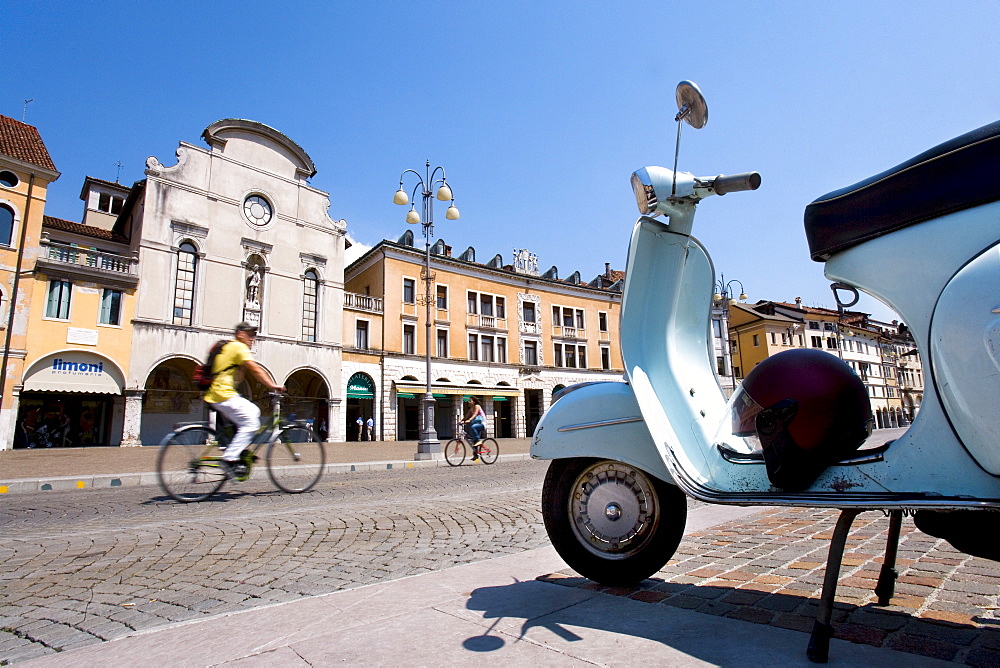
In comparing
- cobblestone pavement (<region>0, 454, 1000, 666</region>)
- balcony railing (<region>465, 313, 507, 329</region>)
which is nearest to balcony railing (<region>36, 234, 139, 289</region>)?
balcony railing (<region>465, 313, 507, 329</region>)

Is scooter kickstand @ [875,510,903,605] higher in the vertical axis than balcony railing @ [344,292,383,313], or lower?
lower

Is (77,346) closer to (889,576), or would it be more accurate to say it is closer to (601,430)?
Answer: (601,430)

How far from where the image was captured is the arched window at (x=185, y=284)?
83.1ft

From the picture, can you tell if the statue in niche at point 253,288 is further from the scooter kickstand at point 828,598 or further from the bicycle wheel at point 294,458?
the scooter kickstand at point 828,598

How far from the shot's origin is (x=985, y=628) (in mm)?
1938

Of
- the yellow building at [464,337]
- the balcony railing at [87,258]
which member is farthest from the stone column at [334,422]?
the balcony railing at [87,258]

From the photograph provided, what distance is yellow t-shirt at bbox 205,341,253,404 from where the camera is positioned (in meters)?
5.75

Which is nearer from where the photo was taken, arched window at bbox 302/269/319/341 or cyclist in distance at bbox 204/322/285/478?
cyclist in distance at bbox 204/322/285/478

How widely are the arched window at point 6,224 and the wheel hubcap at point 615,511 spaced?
1092 inches

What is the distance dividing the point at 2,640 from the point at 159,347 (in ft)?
83.5

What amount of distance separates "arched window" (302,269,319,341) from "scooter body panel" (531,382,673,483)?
28.0 m

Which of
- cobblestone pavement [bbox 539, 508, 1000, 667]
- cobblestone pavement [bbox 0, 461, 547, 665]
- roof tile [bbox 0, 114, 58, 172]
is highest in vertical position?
roof tile [bbox 0, 114, 58, 172]

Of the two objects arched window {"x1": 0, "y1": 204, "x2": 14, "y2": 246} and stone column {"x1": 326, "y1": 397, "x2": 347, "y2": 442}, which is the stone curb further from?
stone column {"x1": 326, "y1": 397, "x2": 347, "y2": 442}

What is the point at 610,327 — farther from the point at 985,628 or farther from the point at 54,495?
the point at 985,628
